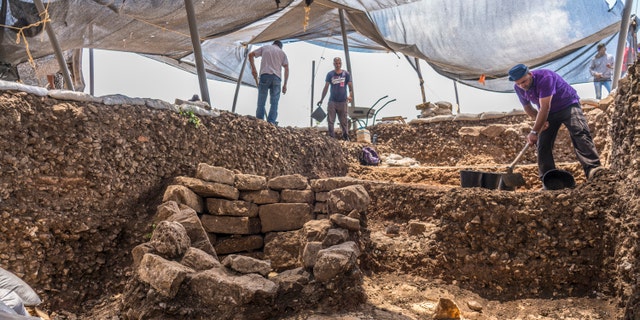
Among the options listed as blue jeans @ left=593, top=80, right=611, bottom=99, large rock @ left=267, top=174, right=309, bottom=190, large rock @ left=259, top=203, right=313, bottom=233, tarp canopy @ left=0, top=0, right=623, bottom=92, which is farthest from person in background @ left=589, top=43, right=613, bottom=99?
large rock @ left=259, top=203, right=313, bottom=233

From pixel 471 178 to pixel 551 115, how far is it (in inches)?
39.2

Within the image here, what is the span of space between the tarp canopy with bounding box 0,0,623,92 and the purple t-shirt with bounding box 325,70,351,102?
1.08m

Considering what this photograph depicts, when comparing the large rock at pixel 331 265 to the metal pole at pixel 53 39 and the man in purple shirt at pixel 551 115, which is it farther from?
the metal pole at pixel 53 39

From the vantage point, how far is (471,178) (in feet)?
14.9

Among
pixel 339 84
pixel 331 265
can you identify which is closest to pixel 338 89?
pixel 339 84

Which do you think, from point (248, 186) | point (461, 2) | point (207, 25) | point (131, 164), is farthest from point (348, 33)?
point (131, 164)

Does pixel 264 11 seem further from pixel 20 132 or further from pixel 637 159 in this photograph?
pixel 637 159

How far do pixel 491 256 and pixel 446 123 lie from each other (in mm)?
5965

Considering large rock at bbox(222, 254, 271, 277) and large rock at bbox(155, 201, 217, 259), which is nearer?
large rock at bbox(222, 254, 271, 277)

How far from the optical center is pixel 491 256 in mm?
3592

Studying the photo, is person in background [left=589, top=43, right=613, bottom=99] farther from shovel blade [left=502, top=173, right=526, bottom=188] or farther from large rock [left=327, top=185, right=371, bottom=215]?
large rock [left=327, top=185, right=371, bottom=215]

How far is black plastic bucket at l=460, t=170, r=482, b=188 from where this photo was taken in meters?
4.49

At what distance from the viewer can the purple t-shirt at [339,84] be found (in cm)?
788

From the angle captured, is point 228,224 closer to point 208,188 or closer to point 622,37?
point 208,188
